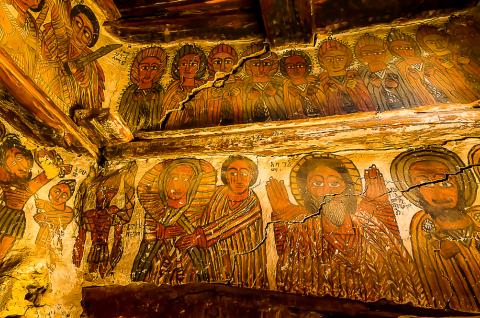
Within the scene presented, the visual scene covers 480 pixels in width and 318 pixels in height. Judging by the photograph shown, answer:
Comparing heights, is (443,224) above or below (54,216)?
below

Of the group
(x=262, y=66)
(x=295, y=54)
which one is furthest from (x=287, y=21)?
(x=262, y=66)

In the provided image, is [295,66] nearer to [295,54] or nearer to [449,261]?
[295,54]

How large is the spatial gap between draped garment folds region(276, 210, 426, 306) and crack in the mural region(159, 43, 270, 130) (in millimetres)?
1267

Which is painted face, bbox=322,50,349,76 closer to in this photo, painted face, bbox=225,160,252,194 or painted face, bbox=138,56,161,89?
painted face, bbox=225,160,252,194

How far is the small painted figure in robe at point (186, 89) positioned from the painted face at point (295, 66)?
687 mm

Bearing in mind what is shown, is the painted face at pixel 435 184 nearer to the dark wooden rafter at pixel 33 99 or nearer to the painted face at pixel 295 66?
the painted face at pixel 295 66

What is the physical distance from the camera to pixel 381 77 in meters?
2.51

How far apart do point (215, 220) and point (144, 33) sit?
173 cm

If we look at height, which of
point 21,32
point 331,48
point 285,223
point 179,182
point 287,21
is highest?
point 287,21

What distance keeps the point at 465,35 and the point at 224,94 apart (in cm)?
189

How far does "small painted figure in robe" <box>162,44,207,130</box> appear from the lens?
259 cm

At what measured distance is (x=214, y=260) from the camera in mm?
2084

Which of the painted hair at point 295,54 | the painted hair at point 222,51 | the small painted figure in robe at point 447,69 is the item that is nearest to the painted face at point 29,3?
the painted hair at point 222,51

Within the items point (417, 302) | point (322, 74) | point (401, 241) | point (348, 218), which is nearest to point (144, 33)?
point (322, 74)
